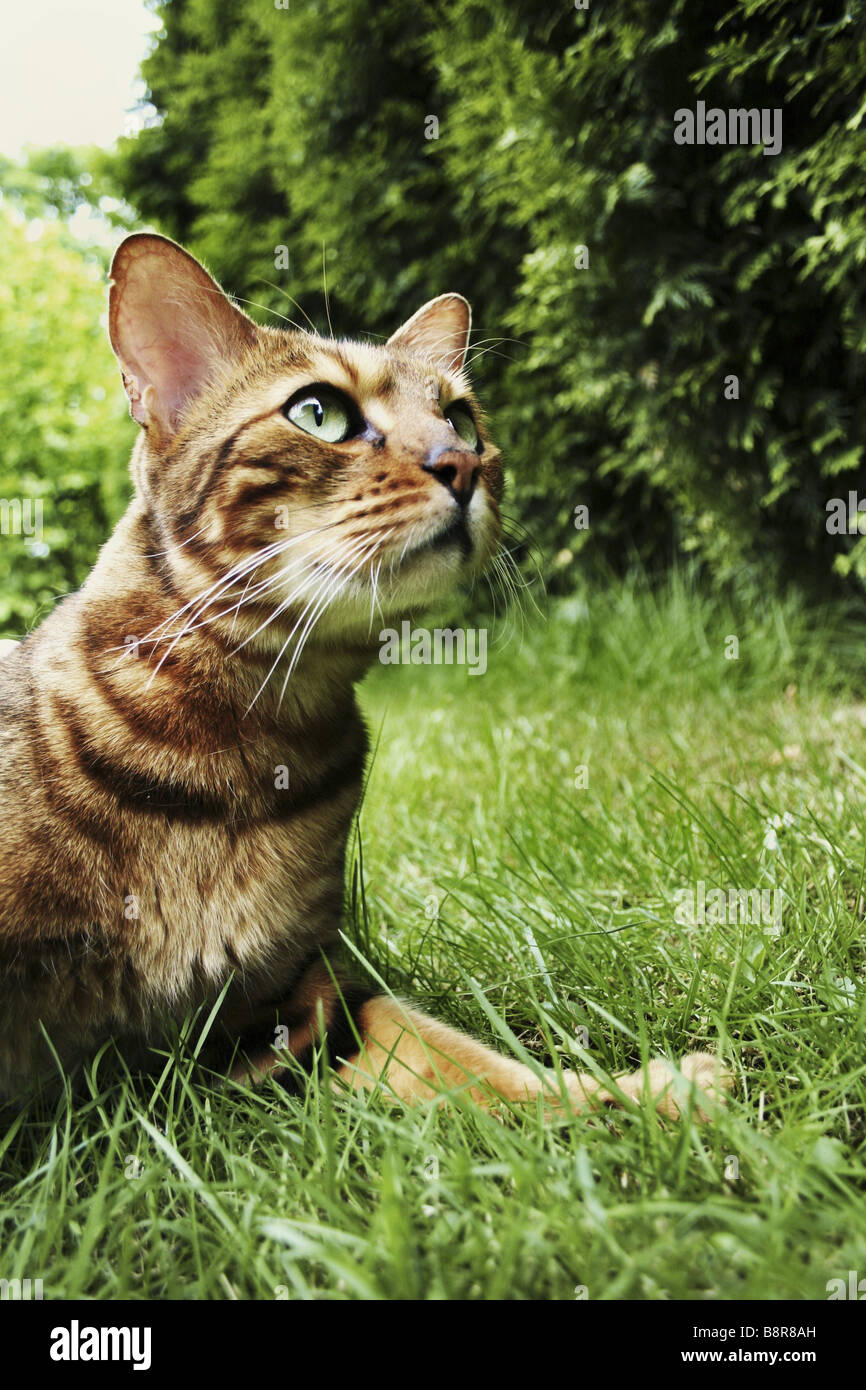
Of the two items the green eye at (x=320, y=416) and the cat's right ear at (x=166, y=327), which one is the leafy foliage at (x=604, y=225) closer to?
the cat's right ear at (x=166, y=327)

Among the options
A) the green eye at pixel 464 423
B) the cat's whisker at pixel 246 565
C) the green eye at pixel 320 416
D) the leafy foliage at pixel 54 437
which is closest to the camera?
the cat's whisker at pixel 246 565

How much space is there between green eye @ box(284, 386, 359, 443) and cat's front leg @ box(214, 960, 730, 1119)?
32.4 inches

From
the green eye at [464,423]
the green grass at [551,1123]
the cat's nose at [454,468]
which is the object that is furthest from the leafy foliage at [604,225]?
the green grass at [551,1123]

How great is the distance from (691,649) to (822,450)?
99cm

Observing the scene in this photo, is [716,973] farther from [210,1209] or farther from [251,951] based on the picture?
[210,1209]

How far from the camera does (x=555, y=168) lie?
3.33 m

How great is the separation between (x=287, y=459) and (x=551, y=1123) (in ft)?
3.13

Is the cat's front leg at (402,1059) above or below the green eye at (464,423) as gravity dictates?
below

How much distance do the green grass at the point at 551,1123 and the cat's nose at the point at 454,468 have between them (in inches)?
27.8

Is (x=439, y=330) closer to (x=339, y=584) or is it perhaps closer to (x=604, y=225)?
(x=339, y=584)

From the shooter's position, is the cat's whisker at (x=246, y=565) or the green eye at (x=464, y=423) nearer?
the cat's whisker at (x=246, y=565)

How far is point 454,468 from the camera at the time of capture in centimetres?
141

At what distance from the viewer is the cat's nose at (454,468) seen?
1.40 metres
